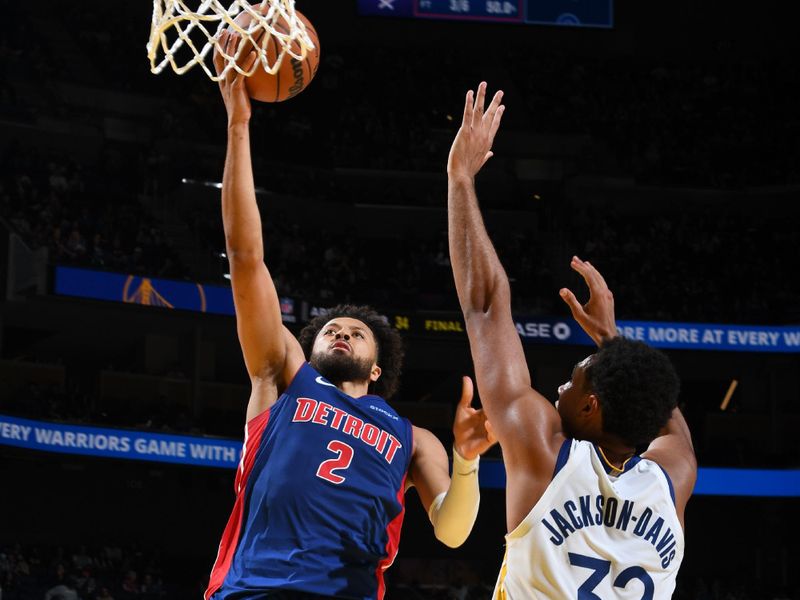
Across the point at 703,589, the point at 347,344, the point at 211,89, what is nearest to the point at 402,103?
the point at 211,89

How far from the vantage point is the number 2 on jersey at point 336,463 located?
3508 mm

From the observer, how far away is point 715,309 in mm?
18734

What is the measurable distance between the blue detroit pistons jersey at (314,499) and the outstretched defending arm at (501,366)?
0.83 meters

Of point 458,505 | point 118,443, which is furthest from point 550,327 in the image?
point 458,505

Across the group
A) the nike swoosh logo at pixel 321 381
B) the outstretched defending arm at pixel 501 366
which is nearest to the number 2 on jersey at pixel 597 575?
the outstretched defending arm at pixel 501 366

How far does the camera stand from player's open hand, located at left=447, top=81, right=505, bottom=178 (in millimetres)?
3080

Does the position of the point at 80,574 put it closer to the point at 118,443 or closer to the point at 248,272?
the point at 118,443

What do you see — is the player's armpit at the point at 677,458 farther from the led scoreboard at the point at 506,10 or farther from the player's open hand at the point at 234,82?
the led scoreboard at the point at 506,10

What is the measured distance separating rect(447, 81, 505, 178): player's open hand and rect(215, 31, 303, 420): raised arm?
78 centimetres

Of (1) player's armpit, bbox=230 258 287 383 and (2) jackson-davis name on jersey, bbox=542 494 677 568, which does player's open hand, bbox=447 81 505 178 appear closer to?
(1) player's armpit, bbox=230 258 287 383

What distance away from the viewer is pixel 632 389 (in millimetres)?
2775

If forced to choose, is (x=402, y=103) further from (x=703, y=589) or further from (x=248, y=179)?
(x=248, y=179)

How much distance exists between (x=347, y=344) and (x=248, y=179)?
72cm

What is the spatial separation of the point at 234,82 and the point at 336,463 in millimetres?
1351
